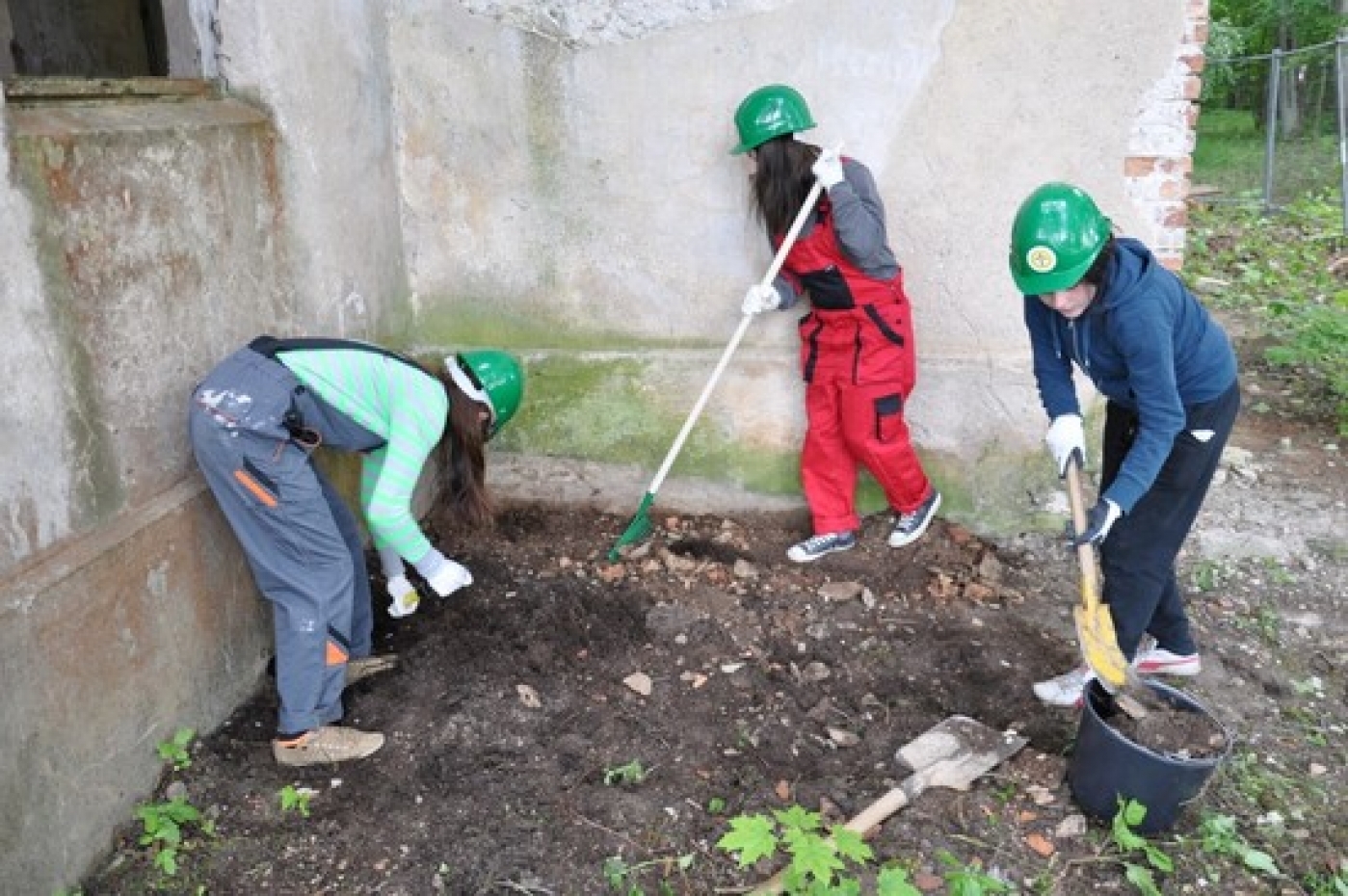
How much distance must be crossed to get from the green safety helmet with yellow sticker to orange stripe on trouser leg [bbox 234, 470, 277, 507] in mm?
652

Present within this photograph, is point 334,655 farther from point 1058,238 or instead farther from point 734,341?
point 1058,238

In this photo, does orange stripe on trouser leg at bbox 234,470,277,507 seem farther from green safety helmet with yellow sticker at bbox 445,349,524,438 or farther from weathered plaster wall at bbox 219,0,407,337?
weathered plaster wall at bbox 219,0,407,337

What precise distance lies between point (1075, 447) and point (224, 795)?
2.68 meters

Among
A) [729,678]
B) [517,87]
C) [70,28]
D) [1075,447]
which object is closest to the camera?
[1075,447]

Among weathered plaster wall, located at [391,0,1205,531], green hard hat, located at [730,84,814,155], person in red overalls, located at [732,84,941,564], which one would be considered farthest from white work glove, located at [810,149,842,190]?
weathered plaster wall, located at [391,0,1205,531]

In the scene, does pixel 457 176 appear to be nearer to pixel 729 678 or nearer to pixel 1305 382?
pixel 729 678

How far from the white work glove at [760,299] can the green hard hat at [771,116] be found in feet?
1.75

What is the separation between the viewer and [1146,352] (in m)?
2.72

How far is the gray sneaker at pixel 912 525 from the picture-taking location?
168 inches

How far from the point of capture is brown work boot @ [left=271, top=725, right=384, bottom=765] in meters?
3.09

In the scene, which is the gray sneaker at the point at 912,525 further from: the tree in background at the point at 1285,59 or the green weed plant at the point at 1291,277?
the tree in background at the point at 1285,59

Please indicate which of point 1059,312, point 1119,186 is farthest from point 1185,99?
point 1059,312

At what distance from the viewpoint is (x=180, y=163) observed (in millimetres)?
2928

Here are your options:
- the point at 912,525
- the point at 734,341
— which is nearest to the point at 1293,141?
the point at 912,525
